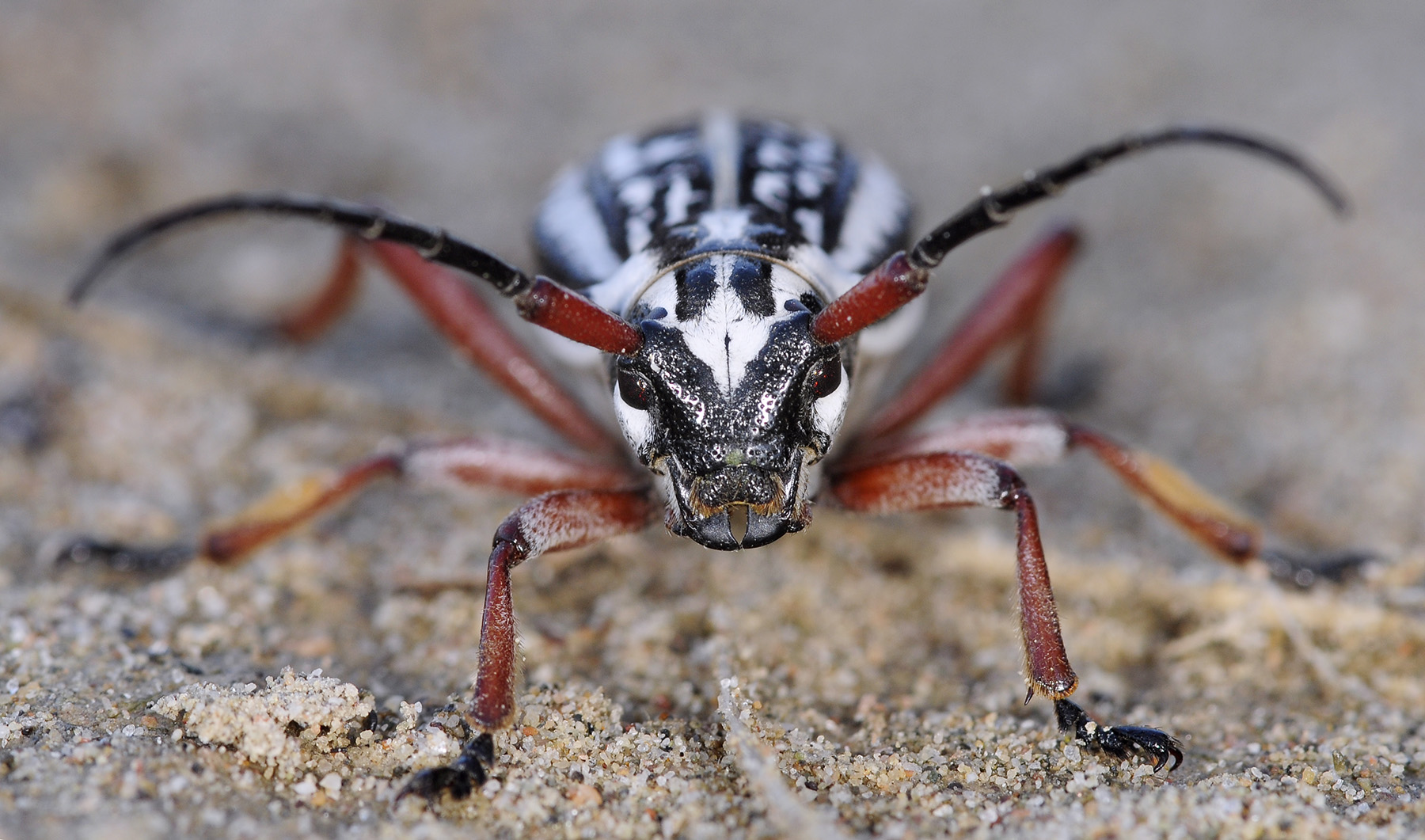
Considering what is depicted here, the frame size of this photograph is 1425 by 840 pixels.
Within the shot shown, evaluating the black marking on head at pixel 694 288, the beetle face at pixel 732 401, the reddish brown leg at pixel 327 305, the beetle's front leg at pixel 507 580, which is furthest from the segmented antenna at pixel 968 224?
the reddish brown leg at pixel 327 305

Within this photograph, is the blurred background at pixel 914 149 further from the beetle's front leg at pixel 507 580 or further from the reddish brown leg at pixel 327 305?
the beetle's front leg at pixel 507 580

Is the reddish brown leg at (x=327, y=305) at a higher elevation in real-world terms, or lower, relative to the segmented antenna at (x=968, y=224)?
higher

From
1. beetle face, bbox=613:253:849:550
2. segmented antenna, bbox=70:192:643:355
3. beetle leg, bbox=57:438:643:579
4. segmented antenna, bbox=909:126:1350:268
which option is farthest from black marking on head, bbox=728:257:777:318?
beetle leg, bbox=57:438:643:579

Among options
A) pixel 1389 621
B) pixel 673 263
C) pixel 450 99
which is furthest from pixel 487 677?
pixel 450 99

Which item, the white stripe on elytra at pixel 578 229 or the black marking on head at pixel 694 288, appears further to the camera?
the white stripe on elytra at pixel 578 229

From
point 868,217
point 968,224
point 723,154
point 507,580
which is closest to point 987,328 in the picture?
point 868,217

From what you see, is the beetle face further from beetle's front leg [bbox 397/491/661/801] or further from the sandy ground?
the sandy ground
